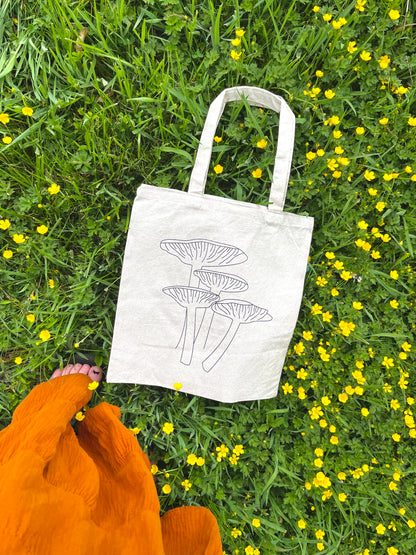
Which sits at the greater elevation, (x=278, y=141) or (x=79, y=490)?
(x=278, y=141)

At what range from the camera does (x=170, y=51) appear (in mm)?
1555

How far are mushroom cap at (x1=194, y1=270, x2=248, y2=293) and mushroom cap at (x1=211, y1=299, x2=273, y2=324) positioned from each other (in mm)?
61

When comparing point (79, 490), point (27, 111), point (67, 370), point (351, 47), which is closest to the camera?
point (79, 490)

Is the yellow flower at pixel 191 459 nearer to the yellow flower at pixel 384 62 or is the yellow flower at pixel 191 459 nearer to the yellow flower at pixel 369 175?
the yellow flower at pixel 369 175

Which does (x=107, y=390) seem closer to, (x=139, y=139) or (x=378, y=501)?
(x=139, y=139)

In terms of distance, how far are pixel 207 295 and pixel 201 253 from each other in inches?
7.2

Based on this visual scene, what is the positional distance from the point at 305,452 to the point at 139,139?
5.47ft

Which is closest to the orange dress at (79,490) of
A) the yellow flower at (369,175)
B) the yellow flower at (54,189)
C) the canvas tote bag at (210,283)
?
the canvas tote bag at (210,283)

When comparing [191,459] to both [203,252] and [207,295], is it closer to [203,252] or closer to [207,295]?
[207,295]

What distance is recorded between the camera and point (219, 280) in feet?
4.94

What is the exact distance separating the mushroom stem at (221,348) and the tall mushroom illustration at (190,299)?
0.11 m

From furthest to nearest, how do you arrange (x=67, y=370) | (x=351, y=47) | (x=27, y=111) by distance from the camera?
(x=67, y=370), (x=351, y=47), (x=27, y=111)

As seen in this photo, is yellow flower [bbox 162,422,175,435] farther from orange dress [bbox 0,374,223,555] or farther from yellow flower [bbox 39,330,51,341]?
yellow flower [bbox 39,330,51,341]

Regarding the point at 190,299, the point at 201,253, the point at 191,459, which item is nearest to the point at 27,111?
the point at 201,253
